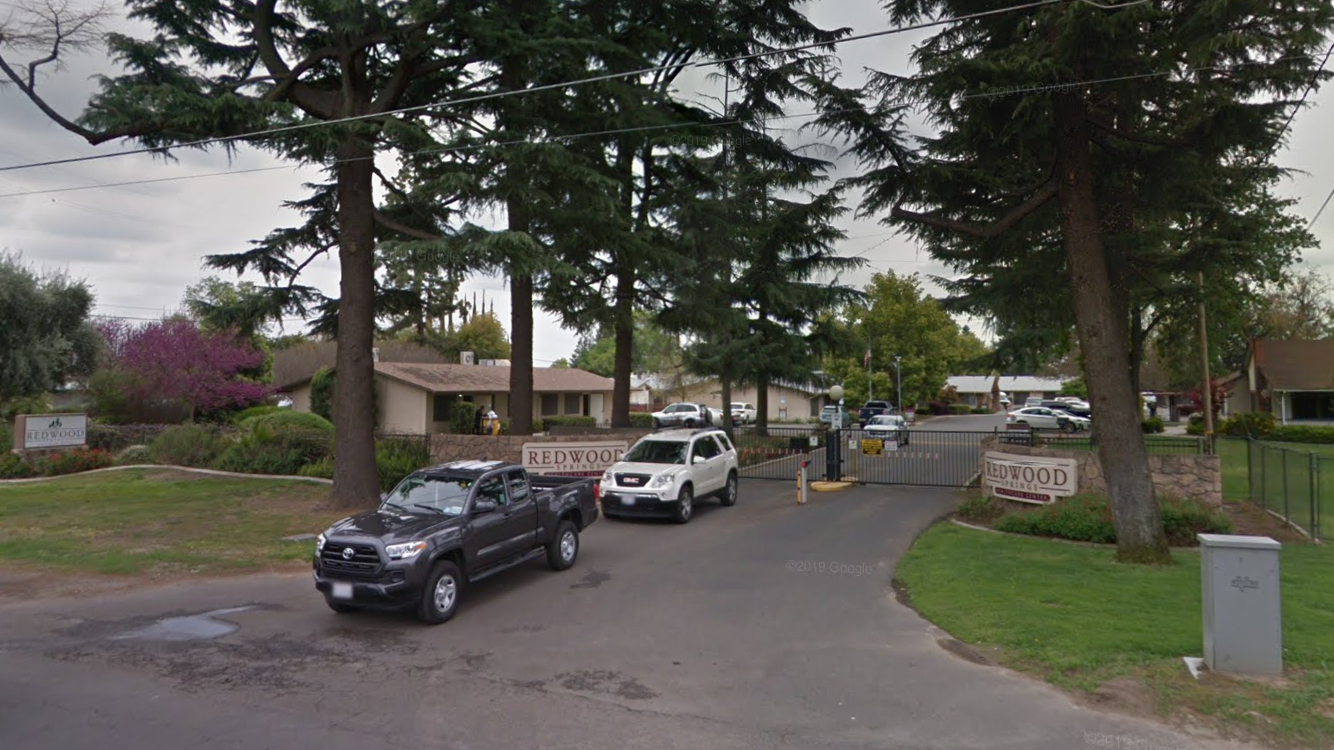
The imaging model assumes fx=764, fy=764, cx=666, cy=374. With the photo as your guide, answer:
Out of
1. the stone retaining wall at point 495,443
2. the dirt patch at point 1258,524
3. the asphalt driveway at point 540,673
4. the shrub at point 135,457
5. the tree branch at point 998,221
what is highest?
the tree branch at point 998,221

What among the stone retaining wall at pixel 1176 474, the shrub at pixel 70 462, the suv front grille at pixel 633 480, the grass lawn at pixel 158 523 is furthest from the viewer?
the shrub at pixel 70 462

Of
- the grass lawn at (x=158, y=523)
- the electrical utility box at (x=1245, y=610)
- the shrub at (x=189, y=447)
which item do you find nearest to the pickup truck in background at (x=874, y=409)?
the shrub at (x=189, y=447)

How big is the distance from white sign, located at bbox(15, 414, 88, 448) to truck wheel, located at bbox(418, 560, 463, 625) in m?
22.9

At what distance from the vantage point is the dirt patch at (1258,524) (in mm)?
13758

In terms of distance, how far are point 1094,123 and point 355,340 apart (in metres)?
14.8

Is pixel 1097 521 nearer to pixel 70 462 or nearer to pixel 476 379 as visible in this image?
pixel 70 462

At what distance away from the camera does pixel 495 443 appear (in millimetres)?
20391

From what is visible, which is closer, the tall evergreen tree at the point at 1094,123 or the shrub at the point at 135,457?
the tall evergreen tree at the point at 1094,123

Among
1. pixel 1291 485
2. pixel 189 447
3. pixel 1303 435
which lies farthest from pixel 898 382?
pixel 189 447

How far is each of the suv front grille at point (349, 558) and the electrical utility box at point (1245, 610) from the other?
8068 millimetres

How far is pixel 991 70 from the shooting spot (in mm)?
11000

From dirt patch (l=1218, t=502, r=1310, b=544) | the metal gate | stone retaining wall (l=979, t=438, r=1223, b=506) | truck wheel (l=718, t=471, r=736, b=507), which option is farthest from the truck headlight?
dirt patch (l=1218, t=502, r=1310, b=544)

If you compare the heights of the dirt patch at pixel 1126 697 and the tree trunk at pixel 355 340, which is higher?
the tree trunk at pixel 355 340

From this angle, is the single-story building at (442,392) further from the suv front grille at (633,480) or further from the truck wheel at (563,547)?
the truck wheel at (563,547)
